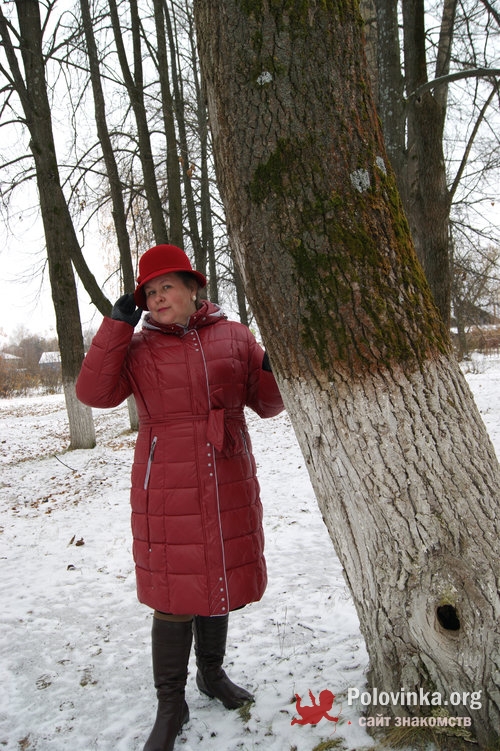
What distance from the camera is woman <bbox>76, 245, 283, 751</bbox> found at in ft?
6.34

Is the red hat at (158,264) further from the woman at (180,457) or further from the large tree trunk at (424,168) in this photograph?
the large tree trunk at (424,168)

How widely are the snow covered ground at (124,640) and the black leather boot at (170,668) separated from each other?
0.45ft

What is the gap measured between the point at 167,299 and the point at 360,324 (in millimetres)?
852

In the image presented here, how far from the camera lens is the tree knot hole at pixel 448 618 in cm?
161

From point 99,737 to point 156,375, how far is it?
4.81 ft

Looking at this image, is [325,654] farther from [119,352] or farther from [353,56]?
[353,56]

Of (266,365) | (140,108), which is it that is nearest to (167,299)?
(266,365)

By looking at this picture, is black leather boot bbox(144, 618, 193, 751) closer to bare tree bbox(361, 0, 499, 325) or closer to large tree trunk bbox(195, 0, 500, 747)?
large tree trunk bbox(195, 0, 500, 747)

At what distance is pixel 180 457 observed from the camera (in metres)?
1.95

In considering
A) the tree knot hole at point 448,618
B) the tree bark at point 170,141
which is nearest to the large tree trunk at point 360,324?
the tree knot hole at point 448,618

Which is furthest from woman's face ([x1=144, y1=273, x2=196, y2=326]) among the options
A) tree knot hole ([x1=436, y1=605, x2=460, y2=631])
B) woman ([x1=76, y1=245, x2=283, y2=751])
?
tree knot hole ([x1=436, y1=605, x2=460, y2=631])

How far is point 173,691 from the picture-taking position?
199cm

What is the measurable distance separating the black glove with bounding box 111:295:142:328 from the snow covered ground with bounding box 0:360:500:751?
163cm

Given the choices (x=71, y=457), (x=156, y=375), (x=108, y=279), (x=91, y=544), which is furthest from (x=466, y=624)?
(x=108, y=279)
